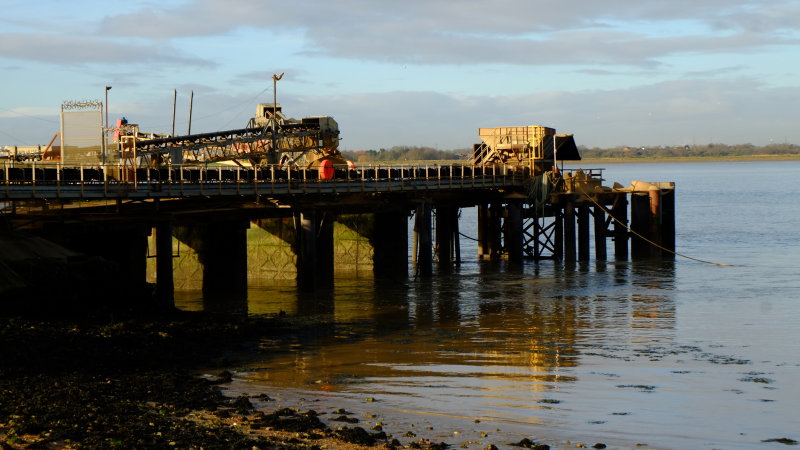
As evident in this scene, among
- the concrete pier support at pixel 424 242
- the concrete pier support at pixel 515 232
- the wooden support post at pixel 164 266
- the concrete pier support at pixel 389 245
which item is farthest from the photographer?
the concrete pier support at pixel 515 232

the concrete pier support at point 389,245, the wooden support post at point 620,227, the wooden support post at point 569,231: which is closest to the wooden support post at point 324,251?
the concrete pier support at point 389,245

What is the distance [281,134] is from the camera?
58.1 meters

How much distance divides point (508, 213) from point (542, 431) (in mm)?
41818

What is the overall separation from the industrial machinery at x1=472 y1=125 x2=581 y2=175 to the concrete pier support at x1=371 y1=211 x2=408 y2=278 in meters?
13.0

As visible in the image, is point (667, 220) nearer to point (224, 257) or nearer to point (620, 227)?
point (620, 227)

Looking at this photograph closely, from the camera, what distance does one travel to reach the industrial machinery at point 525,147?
66.4 meters

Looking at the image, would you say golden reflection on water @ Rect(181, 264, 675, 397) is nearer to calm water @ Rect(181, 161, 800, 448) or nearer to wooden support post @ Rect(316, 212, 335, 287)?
calm water @ Rect(181, 161, 800, 448)

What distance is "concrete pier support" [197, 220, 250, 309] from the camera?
4728 centimetres

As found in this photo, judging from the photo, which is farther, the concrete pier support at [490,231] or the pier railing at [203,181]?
the concrete pier support at [490,231]

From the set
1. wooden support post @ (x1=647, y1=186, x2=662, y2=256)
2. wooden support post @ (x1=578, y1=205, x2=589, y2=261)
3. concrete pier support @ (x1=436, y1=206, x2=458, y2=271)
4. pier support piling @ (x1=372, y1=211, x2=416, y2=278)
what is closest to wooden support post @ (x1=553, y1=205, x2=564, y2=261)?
wooden support post @ (x1=578, y1=205, x2=589, y2=261)

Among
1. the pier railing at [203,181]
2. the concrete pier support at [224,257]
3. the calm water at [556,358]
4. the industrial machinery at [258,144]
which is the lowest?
the calm water at [556,358]

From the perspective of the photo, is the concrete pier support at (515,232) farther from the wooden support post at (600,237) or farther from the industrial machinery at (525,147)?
the wooden support post at (600,237)

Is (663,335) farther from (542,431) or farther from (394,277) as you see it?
(394,277)

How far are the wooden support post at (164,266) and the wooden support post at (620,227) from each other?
32.7 metres
